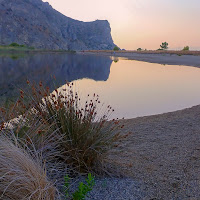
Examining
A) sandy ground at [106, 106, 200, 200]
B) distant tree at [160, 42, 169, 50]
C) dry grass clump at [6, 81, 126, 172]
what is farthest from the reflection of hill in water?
distant tree at [160, 42, 169, 50]

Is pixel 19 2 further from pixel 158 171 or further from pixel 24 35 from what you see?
pixel 158 171

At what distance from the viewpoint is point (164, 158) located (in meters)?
4.74

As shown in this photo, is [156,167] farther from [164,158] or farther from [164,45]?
[164,45]

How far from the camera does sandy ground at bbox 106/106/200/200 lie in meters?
3.58

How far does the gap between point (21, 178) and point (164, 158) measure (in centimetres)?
290

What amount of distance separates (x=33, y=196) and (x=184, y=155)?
3.11 meters

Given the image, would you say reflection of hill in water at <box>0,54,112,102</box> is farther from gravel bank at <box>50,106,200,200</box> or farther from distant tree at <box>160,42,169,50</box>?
distant tree at <box>160,42,169,50</box>

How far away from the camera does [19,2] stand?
17725 centimetres

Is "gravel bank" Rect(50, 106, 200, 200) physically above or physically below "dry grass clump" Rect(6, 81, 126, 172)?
below

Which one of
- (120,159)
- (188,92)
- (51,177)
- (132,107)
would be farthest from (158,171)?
(188,92)

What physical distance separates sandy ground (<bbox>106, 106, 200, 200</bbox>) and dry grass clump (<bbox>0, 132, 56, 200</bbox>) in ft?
4.43

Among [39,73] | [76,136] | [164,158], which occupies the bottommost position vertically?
[39,73]

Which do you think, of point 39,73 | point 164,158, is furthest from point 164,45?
point 164,158

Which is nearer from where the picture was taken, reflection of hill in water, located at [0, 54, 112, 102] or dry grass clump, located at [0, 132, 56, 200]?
dry grass clump, located at [0, 132, 56, 200]
